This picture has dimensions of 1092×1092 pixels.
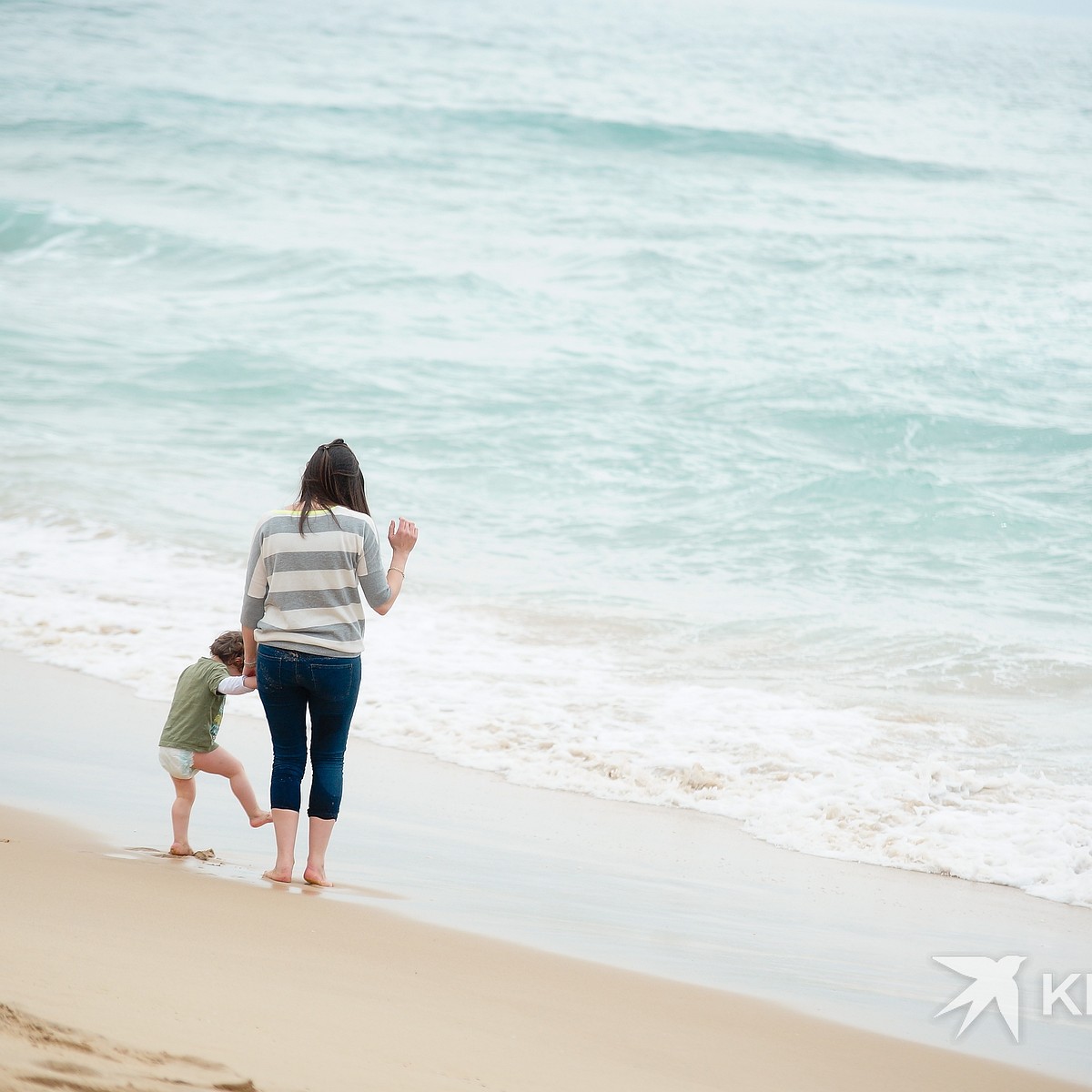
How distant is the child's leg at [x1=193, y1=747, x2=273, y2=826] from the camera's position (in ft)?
14.3

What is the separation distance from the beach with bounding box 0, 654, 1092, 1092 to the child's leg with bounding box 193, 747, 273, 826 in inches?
7.5

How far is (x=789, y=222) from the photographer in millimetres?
23250

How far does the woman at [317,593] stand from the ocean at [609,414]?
2.26 meters

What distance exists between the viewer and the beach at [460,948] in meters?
2.74

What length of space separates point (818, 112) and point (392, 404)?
24741 mm

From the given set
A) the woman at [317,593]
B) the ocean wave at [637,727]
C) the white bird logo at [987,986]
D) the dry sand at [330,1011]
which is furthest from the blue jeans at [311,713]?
the white bird logo at [987,986]

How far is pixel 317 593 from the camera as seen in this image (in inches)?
155

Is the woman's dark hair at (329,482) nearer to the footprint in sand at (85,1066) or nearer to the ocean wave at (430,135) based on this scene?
the footprint in sand at (85,1066)

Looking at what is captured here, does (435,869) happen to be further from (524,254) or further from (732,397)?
(524,254)

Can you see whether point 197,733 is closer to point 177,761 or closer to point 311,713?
point 177,761

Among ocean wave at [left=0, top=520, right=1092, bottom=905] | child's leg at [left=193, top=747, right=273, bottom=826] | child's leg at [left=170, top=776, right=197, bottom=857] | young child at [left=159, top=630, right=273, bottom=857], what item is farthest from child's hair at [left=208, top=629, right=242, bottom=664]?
ocean wave at [left=0, top=520, right=1092, bottom=905]

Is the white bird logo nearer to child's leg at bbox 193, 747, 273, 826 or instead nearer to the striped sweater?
the striped sweater

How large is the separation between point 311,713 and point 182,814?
0.74 meters

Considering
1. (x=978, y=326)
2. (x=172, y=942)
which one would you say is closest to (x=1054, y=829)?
(x=172, y=942)
